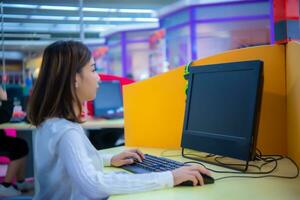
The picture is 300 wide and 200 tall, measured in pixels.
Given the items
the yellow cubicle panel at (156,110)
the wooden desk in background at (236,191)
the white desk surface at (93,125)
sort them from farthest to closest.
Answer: the white desk surface at (93,125), the yellow cubicle panel at (156,110), the wooden desk in background at (236,191)

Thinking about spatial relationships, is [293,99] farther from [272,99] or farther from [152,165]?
[152,165]

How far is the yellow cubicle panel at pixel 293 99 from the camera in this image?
1.28m

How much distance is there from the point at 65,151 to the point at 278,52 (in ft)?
3.10

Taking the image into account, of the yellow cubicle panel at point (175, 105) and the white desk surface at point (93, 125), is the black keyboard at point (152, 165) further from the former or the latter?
the white desk surface at point (93, 125)

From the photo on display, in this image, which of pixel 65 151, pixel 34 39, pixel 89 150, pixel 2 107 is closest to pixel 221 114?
pixel 89 150

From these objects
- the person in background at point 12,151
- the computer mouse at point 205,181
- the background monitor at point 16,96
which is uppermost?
the background monitor at point 16,96

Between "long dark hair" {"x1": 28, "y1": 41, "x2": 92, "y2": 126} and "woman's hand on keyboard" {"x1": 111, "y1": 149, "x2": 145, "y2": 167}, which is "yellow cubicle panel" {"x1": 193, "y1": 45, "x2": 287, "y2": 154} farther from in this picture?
"long dark hair" {"x1": 28, "y1": 41, "x2": 92, "y2": 126}

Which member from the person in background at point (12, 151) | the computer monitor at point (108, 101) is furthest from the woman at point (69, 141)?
the computer monitor at point (108, 101)

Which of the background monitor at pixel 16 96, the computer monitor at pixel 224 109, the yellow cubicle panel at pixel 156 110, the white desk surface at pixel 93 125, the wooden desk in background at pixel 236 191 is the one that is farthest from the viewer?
the background monitor at pixel 16 96

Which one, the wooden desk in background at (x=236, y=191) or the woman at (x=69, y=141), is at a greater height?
the woman at (x=69, y=141)

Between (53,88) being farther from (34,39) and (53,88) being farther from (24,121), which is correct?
(34,39)

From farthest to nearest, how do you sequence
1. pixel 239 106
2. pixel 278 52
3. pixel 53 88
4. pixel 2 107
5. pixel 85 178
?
pixel 2 107
pixel 278 52
pixel 239 106
pixel 53 88
pixel 85 178

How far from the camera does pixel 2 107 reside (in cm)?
319

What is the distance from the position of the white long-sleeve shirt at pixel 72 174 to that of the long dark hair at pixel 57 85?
39mm
